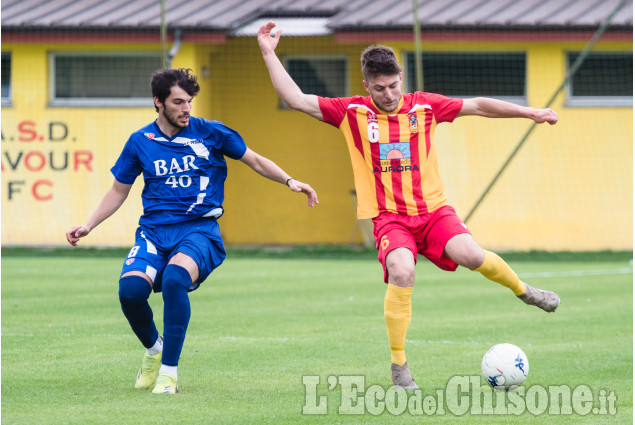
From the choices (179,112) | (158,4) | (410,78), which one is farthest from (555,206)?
(179,112)

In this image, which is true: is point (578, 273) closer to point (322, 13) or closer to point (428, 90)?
point (428, 90)

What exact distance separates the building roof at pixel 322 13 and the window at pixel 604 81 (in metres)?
0.88

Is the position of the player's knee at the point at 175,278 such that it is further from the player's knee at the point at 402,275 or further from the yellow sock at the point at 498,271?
the yellow sock at the point at 498,271

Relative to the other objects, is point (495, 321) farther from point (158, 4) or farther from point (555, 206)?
point (158, 4)

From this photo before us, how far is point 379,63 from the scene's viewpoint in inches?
244

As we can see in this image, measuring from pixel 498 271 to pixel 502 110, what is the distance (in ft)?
3.32

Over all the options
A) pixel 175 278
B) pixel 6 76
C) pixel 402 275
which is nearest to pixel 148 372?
pixel 175 278

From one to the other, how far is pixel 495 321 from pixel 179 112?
4.42 metres

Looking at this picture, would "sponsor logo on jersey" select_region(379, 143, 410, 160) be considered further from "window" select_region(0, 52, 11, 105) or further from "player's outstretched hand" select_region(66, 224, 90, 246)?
"window" select_region(0, 52, 11, 105)

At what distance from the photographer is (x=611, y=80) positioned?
1939 centimetres

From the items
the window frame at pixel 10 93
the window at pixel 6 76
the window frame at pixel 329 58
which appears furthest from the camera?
the window frame at pixel 329 58

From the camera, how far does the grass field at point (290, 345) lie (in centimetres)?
559

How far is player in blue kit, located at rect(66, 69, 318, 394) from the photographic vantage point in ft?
20.1

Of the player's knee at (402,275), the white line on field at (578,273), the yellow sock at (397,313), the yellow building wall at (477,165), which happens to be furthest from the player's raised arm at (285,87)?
the yellow building wall at (477,165)
